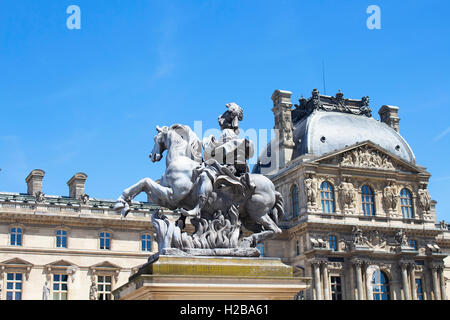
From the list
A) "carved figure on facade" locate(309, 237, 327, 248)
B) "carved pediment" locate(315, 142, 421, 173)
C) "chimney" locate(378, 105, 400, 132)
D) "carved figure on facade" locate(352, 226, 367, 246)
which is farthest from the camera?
"chimney" locate(378, 105, 400, 132)

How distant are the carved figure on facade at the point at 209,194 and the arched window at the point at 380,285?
43.5 m

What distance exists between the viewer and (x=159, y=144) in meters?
9.80

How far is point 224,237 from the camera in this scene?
9141 mm

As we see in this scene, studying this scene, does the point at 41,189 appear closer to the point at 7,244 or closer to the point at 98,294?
the point at 7,244

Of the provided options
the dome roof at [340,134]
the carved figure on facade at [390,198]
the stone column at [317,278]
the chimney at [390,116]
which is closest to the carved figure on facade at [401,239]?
the carved figure on facade at [390,198]

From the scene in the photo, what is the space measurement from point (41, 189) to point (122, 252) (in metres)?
8.14

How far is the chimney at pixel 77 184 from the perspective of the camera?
50688 mm

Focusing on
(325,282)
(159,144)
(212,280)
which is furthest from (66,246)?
(212,280)

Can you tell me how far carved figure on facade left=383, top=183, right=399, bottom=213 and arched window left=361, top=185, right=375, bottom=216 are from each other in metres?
1.02

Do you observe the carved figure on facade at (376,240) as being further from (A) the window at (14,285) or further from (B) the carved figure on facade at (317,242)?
(A) the window at (14,285)

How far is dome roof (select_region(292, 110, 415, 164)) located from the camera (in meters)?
55.8

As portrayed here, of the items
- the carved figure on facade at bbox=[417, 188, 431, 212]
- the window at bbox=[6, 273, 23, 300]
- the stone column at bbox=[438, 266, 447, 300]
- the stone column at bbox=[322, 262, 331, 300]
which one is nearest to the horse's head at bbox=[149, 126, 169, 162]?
the window at bbox=[6, 273, 23, 300]

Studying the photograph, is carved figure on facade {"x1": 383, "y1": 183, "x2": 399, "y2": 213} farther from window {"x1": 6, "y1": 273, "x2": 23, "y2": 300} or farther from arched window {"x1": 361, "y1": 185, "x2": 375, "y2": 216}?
window {"x1": 6, "y1": 273, "x2": 23, "y2": 300}
